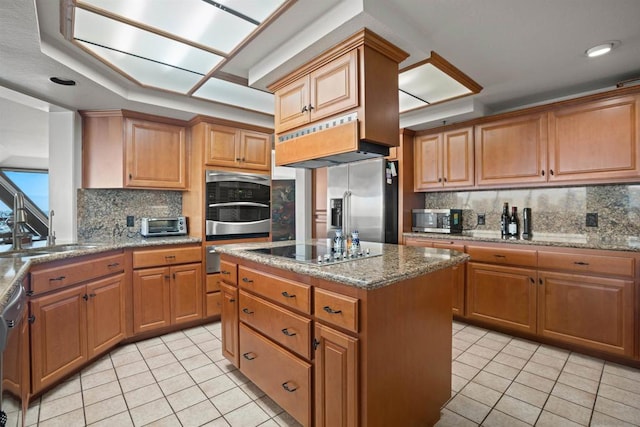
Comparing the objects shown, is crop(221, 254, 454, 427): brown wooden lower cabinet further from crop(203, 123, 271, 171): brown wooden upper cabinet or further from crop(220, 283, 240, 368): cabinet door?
crop(203, 123, 271, 171): brown wooden upper cabinet

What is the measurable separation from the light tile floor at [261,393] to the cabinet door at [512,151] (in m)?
1.66

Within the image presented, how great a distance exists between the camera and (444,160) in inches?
146

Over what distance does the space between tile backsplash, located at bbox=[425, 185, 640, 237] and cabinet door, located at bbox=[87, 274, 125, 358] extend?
151 inches

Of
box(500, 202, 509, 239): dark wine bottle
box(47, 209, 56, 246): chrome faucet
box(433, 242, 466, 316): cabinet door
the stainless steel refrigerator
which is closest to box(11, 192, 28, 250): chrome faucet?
box(47, 209, 56, 246): chrome faucet

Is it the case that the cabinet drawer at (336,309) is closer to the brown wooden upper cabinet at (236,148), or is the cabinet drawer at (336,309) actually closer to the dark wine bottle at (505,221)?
the brown wooden upper cabinet at (236,148)

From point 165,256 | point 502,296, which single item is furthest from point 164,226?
point 502,296

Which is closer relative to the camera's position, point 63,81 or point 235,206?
point 63,81

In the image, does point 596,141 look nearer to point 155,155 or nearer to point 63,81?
point 155,155

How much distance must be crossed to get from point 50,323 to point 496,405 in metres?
2.96

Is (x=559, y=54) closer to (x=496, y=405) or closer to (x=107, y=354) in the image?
(x=496, y=405)

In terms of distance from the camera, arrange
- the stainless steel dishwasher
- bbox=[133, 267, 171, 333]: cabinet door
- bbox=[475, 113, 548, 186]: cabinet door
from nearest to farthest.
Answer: the stainless steel dishwasher → bbox=[133, 267, 171, 333]: cabinet door → bbox=[475, 113, 548, 186]: cabinet door

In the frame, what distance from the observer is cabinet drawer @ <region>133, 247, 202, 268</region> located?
2883mm

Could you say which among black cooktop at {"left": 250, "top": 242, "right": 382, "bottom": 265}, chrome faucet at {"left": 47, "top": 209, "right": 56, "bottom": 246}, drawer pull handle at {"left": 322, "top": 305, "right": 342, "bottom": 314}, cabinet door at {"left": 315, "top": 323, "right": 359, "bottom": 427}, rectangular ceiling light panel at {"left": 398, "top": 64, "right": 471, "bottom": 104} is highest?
rectangular ceiling light panel at {"left": 398, "top": 64, "right": 471, "bottom": 104}

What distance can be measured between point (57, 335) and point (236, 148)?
229cm
